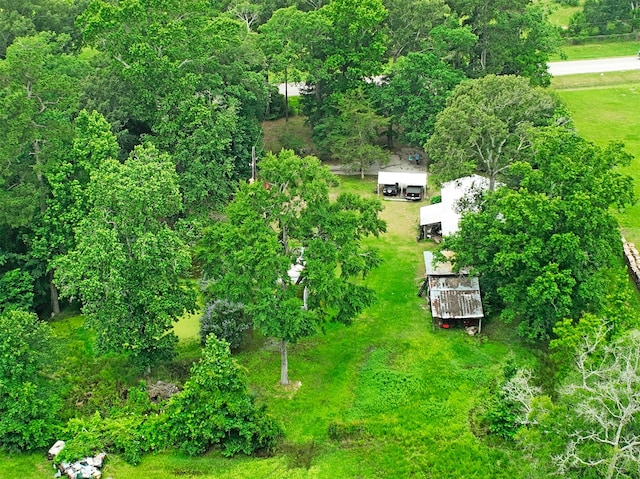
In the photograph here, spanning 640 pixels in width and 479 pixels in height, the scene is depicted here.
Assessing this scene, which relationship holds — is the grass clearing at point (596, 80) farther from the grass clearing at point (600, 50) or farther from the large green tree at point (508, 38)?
the large green tree at point (508, 38)

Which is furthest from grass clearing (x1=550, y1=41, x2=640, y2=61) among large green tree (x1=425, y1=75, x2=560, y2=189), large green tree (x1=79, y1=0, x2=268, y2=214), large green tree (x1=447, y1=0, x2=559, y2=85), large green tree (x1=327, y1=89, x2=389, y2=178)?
large green tree (x1=79, y1=0, x2=268, y2=214)

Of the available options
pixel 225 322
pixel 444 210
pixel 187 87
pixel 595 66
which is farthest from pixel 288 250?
pixel 595 66

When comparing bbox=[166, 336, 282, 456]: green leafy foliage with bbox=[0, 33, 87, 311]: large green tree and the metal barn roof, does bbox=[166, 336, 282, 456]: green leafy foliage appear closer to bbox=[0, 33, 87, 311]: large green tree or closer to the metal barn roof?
the metal barn roof

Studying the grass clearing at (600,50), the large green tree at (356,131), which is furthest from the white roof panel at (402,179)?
the grass clearing at (600,50)

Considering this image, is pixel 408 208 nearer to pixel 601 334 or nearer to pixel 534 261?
pixel 534 261

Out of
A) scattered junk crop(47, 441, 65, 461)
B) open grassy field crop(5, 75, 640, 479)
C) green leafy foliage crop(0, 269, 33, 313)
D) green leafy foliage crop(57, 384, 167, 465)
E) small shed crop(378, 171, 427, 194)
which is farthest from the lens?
small shed crop(378, 171, 427, 194)

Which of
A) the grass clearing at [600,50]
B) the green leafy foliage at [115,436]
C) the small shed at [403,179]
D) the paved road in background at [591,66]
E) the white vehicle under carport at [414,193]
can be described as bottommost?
the green leafy foliage at [115,436]
